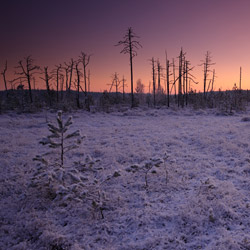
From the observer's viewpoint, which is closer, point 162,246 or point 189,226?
point 162,246

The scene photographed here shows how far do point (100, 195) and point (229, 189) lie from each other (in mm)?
3088

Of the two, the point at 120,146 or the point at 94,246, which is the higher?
the point at 120,146

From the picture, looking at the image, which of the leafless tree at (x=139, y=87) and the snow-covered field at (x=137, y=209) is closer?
the snow-covered field at (x=137, y=209)

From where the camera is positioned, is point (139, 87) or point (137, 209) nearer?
point (137, 209)

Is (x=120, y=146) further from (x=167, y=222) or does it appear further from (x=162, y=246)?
(x=162, y=246)

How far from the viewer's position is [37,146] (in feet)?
27.2

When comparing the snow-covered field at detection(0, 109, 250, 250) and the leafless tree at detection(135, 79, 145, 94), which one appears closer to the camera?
the snow-covered field at detection(0, 109, 250, 250)

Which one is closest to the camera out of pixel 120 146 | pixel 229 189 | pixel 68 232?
pixel 68 232

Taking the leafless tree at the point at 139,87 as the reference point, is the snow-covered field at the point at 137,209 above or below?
below

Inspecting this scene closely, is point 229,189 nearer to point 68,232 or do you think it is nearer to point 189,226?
point 189,226

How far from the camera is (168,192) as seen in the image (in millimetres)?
4348

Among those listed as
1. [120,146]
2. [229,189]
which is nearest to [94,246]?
[229,189]

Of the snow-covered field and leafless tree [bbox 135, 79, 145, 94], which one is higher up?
leafless tree [bbox 135, 79, 145, 94]

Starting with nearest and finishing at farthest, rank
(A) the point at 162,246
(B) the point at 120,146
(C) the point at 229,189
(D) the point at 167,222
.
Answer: (A) the point at 162,246
(D) the point at 167,222
(C) the point at 229,189
(B) the point at 120,146
